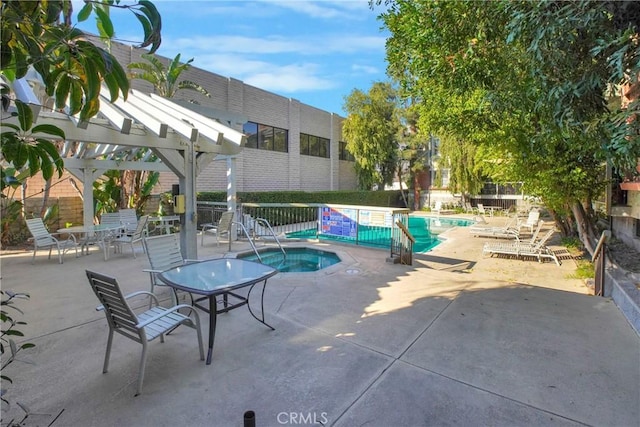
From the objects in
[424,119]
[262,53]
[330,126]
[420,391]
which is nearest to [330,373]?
[420,391]

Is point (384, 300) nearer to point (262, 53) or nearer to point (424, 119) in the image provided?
point (424, 119)

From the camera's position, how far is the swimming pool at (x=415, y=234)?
9.47 m

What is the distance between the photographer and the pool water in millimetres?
7811

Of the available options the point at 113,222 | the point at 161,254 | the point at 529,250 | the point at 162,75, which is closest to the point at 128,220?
the point at 113,222

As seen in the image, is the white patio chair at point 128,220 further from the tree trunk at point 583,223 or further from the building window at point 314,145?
the building window at point 314,145

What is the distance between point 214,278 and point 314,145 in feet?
56.9

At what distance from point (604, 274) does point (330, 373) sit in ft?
16.1

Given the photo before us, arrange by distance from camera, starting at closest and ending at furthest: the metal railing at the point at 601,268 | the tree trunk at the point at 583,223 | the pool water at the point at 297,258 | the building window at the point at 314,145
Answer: the metal railing at the point at 601,268
the tree trunk at the point at 583,223
the pool water at the point at 297,258
the building window at the point at 314,145

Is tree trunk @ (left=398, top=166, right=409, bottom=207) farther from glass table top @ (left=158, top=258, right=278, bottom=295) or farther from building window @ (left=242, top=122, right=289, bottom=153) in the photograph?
glass table top @ (left=158, top=258, right=278, bottom=295)

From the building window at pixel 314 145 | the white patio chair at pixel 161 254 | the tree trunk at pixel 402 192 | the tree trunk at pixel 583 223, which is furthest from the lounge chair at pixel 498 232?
the tree trunk at pixel 402 192

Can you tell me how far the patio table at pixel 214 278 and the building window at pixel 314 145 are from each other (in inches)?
615

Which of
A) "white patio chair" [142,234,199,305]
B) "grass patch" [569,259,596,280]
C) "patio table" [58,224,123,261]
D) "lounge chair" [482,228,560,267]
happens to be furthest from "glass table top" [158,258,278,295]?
"lounge chair" [482,228,560,267]

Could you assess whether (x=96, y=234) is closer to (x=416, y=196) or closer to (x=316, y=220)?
(x=316, y=220)

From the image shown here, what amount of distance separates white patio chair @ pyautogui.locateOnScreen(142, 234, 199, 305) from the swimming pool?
5336 millimetres
